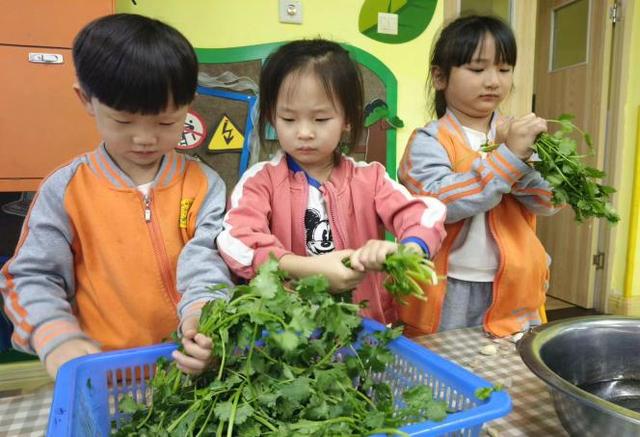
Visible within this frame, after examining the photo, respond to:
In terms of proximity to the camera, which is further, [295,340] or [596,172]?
[596,172]

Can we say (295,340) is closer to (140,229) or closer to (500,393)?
(500,393)

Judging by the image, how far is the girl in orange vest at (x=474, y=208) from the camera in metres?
1.04

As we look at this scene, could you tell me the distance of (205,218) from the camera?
90 cm

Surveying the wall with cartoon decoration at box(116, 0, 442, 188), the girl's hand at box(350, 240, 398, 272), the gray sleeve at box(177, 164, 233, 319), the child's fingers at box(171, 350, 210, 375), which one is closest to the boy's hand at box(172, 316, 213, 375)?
the child's fingers at box(171, 350, 210, 375)

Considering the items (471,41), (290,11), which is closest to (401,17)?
(290,11)

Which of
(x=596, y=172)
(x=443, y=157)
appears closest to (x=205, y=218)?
(x=443, y=157)

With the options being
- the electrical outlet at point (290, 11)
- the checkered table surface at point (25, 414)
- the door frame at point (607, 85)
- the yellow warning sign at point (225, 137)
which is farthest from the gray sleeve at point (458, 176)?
the door frame at point (607, 85)

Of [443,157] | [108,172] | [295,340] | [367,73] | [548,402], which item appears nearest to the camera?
[295,340]

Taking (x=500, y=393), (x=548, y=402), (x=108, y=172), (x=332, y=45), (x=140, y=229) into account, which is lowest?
(x=548, y=402)

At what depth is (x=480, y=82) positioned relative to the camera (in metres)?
1.08

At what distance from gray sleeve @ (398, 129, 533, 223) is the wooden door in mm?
2403

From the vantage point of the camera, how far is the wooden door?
9.65ft

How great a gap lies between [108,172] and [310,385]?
568mm

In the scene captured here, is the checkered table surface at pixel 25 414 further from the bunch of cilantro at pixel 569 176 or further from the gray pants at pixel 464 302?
the bunch of cilantro at pixel 569 176
